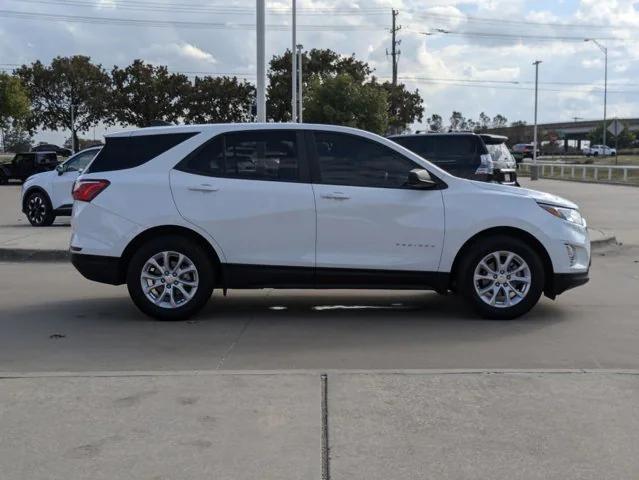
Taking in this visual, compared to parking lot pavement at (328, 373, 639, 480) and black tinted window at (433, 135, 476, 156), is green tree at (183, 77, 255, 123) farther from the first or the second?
parking lot pavement at (328, 373, 639, 480)

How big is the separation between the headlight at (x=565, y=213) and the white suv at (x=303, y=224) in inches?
0.9

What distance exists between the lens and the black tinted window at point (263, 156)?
7410 millimetres

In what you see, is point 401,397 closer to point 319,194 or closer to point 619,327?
point 319,194

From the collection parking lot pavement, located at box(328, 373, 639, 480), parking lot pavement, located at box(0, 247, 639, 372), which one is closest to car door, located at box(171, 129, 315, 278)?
parking lot pavement, located at box(0, 247, 639, 372)

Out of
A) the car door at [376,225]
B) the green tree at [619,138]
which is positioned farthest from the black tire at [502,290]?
the green tree at [619,138]

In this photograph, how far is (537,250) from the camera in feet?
24.7

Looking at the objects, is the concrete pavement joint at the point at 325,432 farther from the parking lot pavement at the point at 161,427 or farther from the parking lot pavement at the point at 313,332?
the parking lot pavement at the point at 313,332

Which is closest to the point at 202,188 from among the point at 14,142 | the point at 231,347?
the point at 231,347

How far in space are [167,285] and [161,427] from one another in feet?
9.77

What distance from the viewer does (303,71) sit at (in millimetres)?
62125

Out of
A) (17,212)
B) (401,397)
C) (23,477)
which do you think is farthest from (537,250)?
(17,212)

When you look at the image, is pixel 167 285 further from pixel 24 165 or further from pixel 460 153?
pixel 24 165

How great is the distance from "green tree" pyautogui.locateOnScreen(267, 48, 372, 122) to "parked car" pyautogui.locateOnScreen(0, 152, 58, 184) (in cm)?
2553

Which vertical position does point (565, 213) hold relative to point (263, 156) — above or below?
below
